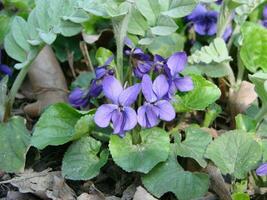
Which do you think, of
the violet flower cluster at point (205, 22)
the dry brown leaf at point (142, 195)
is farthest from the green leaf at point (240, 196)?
the violet flower cluster at point (205, 22)

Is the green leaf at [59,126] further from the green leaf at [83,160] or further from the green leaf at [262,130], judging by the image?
the green leaf at [262,130]

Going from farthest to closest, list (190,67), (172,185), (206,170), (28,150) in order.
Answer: (190,67) → (28,150) → (206,170) → (172,185)

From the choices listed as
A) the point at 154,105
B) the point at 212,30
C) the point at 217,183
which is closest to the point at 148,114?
the point at 154,105

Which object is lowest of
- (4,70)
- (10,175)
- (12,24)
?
(10,175)

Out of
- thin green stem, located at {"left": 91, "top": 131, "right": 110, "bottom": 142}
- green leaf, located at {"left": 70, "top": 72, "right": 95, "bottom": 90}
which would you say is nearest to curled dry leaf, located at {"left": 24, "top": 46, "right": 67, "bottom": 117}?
green leaf, located at {"left": 70, "top": 72, "right": 95, "bottom": 90}

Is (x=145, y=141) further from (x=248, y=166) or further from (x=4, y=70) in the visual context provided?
(x=4, y=70)

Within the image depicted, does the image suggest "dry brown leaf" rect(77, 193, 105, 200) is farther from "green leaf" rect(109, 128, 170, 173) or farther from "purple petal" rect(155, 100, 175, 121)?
"purple petal" rect(155, 100, 175, 121)

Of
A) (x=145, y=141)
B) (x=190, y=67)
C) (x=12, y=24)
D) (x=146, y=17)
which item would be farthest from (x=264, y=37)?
(x=12, y=24)
